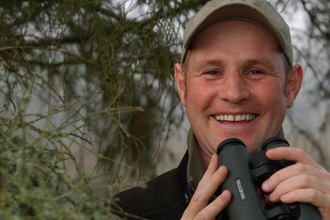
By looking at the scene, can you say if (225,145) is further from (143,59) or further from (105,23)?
(105,23)

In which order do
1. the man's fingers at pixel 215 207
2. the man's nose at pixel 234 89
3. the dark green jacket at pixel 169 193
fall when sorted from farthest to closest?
the dark green jacket at pixel 169 193, the man's nose at pixel 234 89, the man's fingers at pixel 215 207

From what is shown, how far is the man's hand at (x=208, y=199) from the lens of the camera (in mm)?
1002

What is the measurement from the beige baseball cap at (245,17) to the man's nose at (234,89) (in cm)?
20

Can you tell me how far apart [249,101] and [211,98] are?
13 centimetres

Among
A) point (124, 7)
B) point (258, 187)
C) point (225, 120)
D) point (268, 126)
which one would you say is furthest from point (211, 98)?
point (124, 7)

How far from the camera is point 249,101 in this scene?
134cm

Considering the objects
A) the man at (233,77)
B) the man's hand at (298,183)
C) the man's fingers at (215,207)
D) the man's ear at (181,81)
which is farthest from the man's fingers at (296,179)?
the man's ear at (181,81)

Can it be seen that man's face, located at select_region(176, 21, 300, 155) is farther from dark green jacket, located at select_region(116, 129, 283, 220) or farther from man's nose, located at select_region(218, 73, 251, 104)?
dark green jacket, located at select_region(116, 129, 283, 220)

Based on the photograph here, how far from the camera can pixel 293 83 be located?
1530 millimetres

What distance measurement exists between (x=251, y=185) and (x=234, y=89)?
380 mm

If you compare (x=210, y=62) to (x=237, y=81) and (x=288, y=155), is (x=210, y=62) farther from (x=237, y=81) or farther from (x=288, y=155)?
(x=288, y=155)

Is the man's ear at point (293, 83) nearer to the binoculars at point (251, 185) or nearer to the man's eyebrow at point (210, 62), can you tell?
the man's eyebrow at point (210, 62)

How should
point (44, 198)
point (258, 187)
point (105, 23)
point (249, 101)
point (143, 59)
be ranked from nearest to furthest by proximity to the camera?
point (44, 198)
point (258, 187)
point (249, 101)
point (143, 59)
point (105, 23)

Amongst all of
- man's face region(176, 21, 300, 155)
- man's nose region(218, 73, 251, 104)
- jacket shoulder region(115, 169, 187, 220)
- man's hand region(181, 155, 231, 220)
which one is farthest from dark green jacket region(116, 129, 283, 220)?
man's hand region(181, 155, 231, 220)
